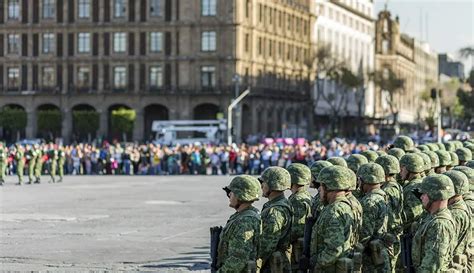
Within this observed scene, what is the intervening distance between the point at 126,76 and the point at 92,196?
181 ft

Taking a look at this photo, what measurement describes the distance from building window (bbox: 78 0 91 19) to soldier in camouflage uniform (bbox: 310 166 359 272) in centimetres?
8201

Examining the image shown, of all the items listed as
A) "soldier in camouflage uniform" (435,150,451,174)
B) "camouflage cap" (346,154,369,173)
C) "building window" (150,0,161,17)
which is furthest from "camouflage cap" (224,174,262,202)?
"building window" (150,0,161,17)

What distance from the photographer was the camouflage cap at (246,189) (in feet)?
36.3

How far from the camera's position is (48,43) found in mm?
92500

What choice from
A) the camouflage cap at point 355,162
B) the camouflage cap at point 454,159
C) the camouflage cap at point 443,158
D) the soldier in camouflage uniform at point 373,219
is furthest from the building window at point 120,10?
the soldier in camouflage uniform at point 373,219

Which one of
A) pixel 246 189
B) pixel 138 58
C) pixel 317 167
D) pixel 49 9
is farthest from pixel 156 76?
pixel 246 189

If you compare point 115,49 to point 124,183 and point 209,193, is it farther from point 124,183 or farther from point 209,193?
point 209,193

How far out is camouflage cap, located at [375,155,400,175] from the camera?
1413 centimetres

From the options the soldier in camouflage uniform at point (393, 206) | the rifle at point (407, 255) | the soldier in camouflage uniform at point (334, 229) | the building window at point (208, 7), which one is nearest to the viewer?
the rifle at point (407, 255)

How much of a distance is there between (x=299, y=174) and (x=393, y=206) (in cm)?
117

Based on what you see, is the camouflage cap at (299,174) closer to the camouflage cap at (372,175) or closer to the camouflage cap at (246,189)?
the camouflage cap at (372,175)

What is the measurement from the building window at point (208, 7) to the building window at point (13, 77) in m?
16.5

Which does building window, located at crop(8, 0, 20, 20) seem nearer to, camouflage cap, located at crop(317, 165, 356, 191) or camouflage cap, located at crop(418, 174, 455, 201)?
camouflage cap, located at crop(317, 165, 356, 191)

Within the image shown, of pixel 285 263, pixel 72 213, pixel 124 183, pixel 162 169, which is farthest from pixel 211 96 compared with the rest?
pixel 285 263
